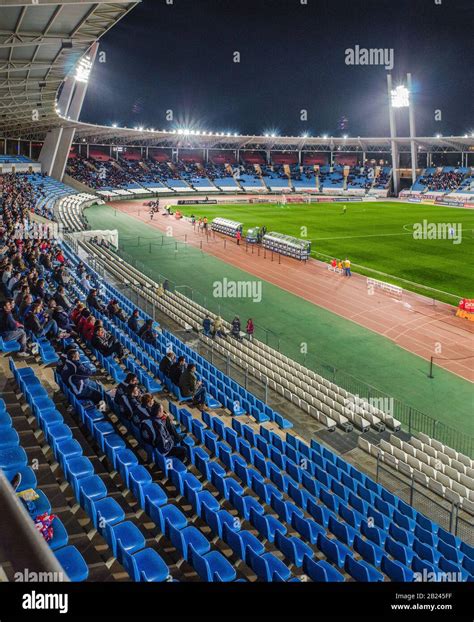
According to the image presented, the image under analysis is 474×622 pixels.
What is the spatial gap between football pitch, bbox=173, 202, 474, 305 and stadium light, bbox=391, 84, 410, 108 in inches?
920

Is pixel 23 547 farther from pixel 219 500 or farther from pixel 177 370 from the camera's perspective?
pixel 177 370

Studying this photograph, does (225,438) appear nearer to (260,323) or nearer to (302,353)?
(302,353)

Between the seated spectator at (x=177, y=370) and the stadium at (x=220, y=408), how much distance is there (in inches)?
8.0

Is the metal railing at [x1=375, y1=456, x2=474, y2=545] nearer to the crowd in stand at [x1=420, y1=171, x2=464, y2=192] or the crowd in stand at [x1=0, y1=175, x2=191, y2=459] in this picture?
the crowd in stand at [x1=0, y1=175, x2=191, y2=459]

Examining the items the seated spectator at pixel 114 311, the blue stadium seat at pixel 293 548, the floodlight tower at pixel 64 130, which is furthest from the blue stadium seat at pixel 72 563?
the floodlight tower at pixel 64 130

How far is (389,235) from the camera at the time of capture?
52531 mm

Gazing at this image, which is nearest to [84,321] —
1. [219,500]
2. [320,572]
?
[219,500]

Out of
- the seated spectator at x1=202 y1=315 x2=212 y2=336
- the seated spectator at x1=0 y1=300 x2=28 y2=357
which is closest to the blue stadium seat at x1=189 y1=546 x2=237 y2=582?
the seated spectator at x1=0 y1=300 x2=28 y2=357

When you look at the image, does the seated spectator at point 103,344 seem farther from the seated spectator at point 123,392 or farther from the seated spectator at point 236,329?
the seated spectator at point 236,329

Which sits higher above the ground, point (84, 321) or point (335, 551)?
point (84, 321)

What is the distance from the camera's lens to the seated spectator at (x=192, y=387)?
1329cm

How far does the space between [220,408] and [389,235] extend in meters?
42.5

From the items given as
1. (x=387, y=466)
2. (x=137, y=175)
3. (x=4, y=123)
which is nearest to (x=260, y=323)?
(x=387, y=466)

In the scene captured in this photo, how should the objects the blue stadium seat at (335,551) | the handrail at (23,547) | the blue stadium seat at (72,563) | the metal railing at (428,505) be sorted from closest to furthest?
the handrail at (23,547)
the blue stadium seat at (72,563)
the blue stadium seat at (335,551)
the metal railing at (428,505)
